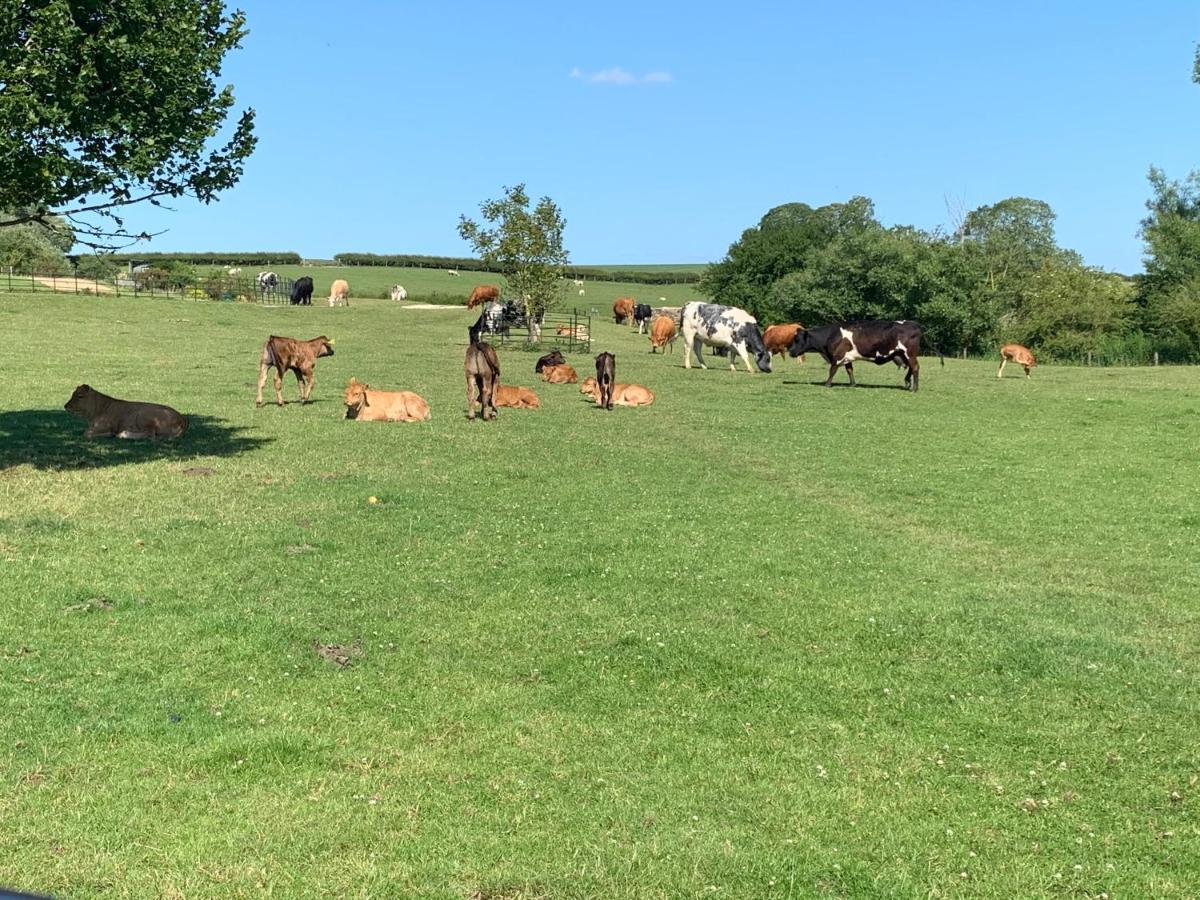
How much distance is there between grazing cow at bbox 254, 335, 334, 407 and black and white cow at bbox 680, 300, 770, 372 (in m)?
16.5

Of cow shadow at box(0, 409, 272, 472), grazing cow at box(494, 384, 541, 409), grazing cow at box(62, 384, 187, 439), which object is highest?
grazing cow at box(494, 384, 541, 409)

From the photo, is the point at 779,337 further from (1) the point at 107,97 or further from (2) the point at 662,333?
(1) the point at 107,97

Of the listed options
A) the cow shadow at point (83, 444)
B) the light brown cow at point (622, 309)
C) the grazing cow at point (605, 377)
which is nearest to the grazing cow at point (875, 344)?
the grazing cow at point (605, 377)

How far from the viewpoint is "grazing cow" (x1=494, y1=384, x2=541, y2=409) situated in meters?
21.9

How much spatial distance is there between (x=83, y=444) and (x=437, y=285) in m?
79.9

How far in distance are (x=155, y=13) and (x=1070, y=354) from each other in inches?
2121

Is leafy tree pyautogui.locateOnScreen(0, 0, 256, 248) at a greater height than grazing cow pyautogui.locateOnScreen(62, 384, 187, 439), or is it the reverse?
leafy tree pyautogui.locateOnScreen(0, 0, 256, 248)

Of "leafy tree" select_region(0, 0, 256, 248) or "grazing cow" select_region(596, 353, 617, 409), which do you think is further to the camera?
"grazing cow" select_region(596, 353, 617, 409)

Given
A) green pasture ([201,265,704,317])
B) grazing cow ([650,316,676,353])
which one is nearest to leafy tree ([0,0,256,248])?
grazing cow ([650,316,676,353])

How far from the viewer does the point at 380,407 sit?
1897 centimetres

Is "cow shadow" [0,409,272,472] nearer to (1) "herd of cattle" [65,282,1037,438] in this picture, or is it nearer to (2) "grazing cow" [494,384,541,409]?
(1) "herd of cattle" [65,282,1037,438]

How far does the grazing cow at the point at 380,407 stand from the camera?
1886 cm

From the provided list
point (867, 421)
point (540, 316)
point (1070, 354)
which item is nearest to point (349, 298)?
point (540, 316)

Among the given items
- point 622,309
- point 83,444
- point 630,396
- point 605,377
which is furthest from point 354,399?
point 622,309
